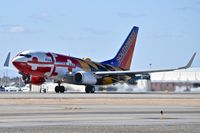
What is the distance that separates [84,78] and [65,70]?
8.62 feet

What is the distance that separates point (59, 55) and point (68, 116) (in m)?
47.6

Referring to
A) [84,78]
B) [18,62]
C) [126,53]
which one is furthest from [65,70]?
[126,53]

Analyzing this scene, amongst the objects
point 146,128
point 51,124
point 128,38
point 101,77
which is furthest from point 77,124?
point 128,38

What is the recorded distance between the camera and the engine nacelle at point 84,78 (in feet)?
263

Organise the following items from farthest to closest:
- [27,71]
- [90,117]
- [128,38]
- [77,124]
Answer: [128,38] < [27,71] < [90,117] < [77,124]

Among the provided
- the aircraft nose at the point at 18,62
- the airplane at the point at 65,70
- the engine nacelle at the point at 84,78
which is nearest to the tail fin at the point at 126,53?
the airplane at the point at 65,70

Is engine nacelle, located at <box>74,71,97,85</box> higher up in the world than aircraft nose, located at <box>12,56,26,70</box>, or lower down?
lower down

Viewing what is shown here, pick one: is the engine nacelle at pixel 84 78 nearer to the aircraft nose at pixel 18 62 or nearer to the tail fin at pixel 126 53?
the aircraft nose at pixel 18 62

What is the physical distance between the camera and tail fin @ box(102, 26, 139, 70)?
90.4m

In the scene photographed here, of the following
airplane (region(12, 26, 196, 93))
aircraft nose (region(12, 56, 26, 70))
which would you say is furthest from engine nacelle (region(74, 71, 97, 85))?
aircraft nose (region(12, 56, 26, 70))

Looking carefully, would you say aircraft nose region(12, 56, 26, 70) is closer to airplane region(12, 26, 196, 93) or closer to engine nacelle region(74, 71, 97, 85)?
airplane region(12, 26, 196, 93)

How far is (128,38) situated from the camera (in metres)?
92.2

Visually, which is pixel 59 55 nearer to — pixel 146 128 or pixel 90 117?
pixel 90 117

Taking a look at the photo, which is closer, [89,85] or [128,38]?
[89,85]
